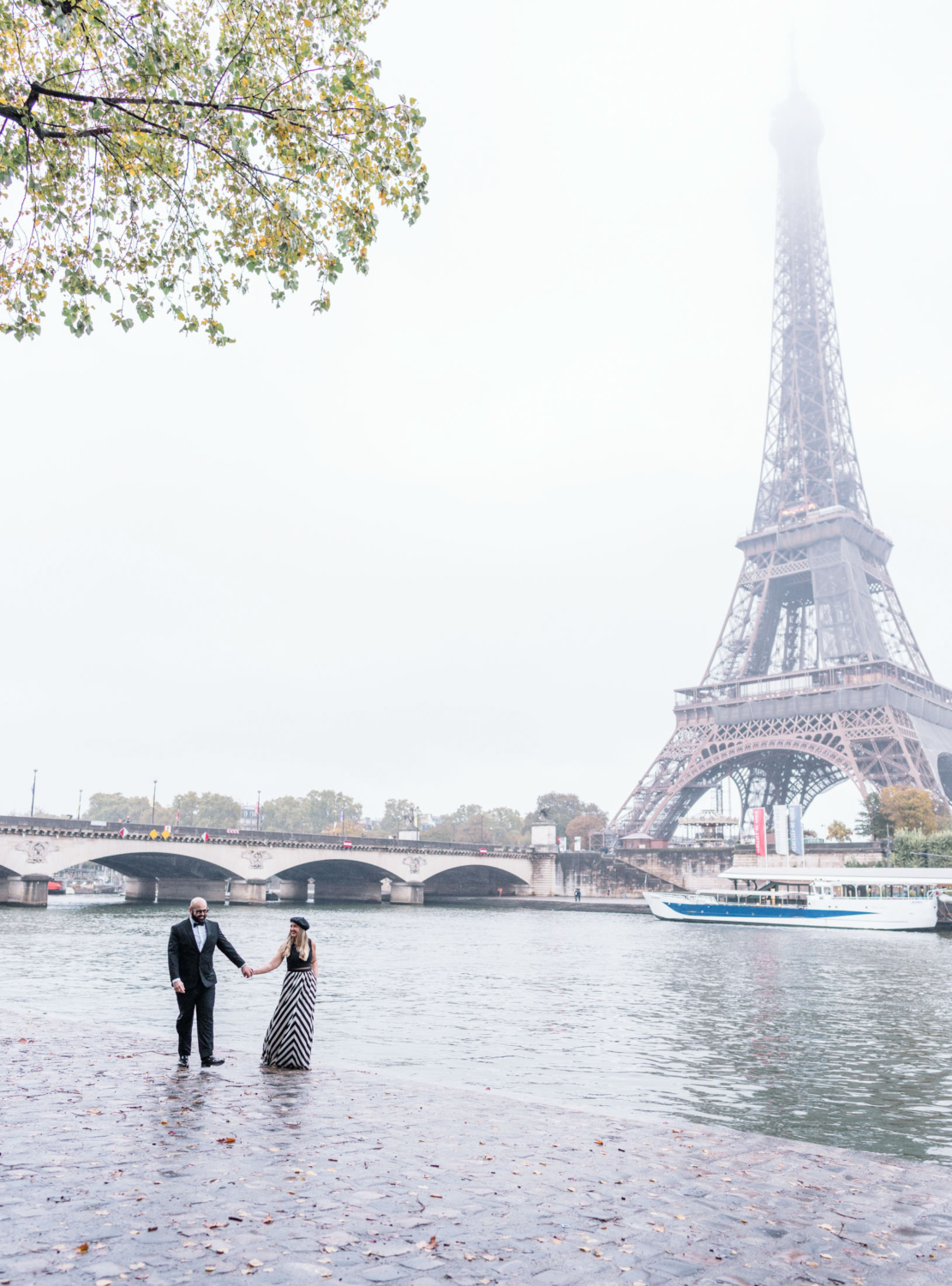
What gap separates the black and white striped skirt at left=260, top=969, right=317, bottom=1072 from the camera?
11.7m

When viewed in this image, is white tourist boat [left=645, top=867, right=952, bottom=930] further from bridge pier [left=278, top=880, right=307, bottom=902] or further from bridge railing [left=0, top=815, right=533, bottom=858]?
bridge pier [left=278, top=880, right=307, bottom=902]

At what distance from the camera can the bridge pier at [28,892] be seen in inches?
2591

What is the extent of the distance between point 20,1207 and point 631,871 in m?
94.9

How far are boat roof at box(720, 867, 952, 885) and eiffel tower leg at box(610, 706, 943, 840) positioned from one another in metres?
9.62

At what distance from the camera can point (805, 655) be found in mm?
103938

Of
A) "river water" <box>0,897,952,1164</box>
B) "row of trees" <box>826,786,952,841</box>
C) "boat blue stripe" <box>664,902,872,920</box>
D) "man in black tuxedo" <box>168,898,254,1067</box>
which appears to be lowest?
"boat blue stripe" <box>664,902,872,920</box>

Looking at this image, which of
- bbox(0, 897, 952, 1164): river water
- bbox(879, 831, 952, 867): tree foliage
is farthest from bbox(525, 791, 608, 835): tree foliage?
bbox(0, 897, 952, 1164): river water

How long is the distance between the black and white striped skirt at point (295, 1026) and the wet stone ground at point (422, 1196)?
1.40m

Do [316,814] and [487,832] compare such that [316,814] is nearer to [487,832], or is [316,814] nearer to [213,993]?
[487,832]

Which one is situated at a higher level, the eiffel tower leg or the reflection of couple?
the eiffel tower leg

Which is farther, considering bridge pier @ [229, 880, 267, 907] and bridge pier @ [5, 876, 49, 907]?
bridge pier @ [229, 880, 267, 907]

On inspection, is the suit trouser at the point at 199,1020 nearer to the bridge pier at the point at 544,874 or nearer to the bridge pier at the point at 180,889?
the bridge pier at the point at 180,889

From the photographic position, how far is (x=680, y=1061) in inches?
643

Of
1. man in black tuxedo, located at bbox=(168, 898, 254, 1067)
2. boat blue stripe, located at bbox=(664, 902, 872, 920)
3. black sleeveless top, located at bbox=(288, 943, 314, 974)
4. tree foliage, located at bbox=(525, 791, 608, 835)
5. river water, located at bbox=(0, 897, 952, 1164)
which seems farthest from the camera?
tree foliage, located at bbox=(525, 791, 608, 835)
